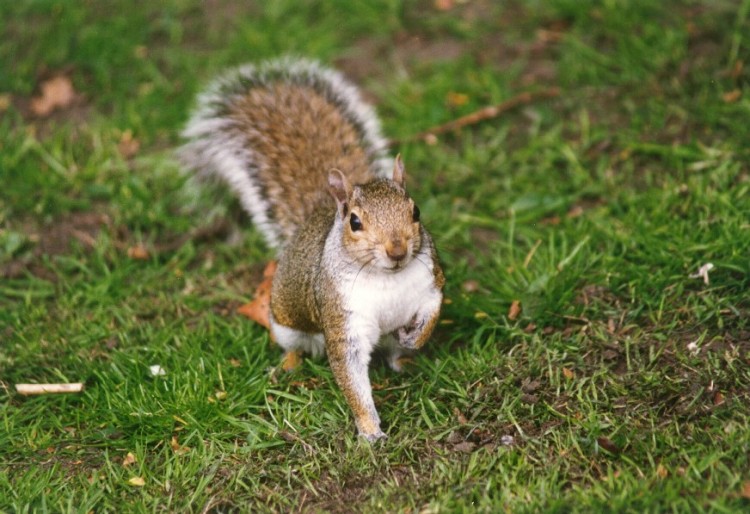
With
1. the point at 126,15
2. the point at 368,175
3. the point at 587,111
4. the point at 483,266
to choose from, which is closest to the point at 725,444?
the point at 483,266

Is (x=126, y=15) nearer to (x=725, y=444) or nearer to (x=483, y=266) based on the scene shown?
(x=483, y=266)

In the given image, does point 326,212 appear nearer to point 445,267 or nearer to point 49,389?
point 445,267

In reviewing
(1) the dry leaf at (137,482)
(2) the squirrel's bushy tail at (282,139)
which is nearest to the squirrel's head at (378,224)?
(2) the squirrel's bushy tail at (282,139)

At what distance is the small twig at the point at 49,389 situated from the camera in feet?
9.46

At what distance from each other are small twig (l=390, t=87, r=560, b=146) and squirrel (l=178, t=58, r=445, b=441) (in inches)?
28.5

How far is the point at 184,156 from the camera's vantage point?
3.51m

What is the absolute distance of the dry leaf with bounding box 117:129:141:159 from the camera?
13.7 feet

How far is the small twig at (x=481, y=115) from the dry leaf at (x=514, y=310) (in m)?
1.25

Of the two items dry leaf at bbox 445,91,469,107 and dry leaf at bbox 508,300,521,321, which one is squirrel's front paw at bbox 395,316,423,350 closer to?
dry leaf at bbox 508,300,521,321

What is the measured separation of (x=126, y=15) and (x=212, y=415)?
2.83m

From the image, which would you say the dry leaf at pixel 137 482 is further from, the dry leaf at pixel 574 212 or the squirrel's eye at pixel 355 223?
the dry leaf at pixel 574 212

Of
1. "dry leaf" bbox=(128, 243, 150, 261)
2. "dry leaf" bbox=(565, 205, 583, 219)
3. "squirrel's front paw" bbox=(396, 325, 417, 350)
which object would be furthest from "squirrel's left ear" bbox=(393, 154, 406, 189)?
"dry leaf" bbox=(128, 243, 150, 261)

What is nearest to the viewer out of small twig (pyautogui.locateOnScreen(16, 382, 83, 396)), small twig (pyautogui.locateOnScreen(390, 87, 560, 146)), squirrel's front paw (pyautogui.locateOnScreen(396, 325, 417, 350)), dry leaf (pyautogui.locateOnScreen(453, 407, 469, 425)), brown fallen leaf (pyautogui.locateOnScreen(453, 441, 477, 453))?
brown fallen leaf (pyautogui.locateOnScreen(453, 441, 477, 453))

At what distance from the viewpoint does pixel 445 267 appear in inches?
130
